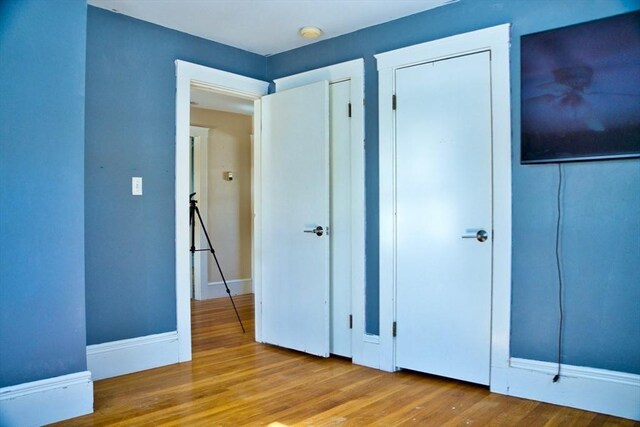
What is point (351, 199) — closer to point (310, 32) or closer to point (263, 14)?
point (310, 32)

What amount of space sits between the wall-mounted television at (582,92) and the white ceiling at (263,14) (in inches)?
30.1

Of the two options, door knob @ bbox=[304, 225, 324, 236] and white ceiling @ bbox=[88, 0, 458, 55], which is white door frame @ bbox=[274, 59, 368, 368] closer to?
door knob @ bbox=[304, 225, 324, 236]

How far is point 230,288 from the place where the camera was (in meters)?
6.30

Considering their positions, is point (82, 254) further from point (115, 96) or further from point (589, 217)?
point (589, 217)

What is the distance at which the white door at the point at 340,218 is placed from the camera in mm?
3500

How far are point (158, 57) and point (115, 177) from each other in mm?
938

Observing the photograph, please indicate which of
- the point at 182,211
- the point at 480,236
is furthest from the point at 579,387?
the point at 182,211

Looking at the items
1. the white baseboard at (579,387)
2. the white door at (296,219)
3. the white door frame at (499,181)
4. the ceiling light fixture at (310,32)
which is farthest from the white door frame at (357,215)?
the white baseboard at (579,387)

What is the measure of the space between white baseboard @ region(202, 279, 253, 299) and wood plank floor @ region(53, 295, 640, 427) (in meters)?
2.62

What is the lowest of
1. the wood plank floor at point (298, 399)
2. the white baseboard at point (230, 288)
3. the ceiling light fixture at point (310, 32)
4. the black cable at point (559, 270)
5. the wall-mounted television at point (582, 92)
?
the wood plank floor at point (298, 399)

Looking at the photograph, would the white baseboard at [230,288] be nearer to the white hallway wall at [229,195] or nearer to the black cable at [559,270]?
the white hallway wall at [229,195]

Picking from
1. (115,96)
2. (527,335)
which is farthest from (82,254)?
(527,335)

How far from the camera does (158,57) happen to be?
341 cm

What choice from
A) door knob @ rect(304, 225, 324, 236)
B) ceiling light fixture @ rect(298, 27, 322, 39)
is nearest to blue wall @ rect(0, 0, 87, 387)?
ceiling light fixture @ rect(298, 27, 322, 39)
